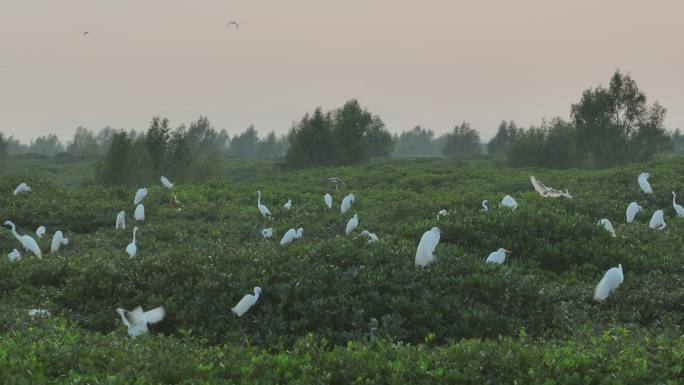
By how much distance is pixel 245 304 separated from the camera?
9.46 meters

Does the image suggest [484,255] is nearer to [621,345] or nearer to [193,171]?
[621,345]

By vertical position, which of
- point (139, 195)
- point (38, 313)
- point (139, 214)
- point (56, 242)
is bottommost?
point (38, 313)

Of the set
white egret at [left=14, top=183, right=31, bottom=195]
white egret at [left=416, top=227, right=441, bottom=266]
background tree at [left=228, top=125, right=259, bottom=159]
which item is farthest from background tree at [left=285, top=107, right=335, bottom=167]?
background tree at [left=228, top=125, right=259, bottom=159]

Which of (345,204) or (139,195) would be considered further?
(139,195)

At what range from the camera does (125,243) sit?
16.8m

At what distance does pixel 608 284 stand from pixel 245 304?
6301 millimetres

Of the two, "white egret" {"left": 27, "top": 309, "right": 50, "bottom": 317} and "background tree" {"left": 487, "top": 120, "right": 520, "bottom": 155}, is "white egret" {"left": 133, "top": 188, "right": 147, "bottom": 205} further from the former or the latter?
"background tree" {"left": 487, "top": 120, "right": 520, "bottom": 155}

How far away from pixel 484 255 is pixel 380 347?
21.7 ft

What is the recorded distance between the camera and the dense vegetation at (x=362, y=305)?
6.80 m

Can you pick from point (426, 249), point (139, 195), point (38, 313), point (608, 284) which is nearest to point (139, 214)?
point (139, 195)

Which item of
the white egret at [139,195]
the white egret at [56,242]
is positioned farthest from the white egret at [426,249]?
the white egret at [139,195]

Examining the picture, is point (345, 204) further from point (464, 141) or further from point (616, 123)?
point (464, 141)

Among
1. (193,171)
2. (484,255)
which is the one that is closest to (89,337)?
(484,255)

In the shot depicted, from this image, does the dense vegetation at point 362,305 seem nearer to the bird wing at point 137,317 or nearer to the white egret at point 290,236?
the bird wing at point 137,317
